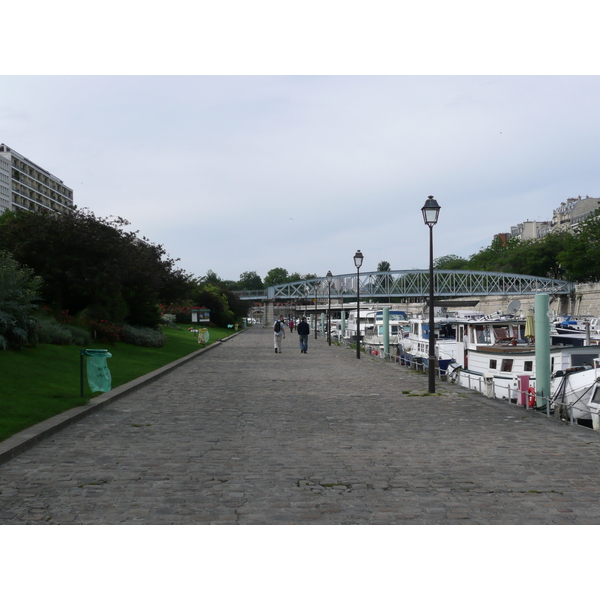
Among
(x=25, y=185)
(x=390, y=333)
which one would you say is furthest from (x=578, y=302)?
(x=25, y=185)

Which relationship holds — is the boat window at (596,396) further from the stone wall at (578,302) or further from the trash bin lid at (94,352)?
the stone wall at (578,302)

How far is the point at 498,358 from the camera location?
66.8 feet

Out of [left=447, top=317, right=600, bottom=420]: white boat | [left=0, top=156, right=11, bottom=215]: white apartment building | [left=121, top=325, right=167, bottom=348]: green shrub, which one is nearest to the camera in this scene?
[left=447, top=317, right=600, bottom=420]: white boat

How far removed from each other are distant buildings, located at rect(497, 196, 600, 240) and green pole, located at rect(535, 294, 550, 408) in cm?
12657

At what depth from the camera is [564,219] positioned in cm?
15912

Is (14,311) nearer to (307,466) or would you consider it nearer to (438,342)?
(307,466)

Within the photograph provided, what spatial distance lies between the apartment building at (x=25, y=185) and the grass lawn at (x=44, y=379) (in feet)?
292

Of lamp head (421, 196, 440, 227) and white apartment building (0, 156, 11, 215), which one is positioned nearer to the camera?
lamp head (421, 196, 440, 227)

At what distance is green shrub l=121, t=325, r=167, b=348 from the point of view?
3073 cm

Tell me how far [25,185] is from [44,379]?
11584cm

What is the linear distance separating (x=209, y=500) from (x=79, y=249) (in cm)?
2439

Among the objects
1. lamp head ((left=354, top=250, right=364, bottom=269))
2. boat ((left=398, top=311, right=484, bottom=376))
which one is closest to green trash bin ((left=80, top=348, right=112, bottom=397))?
boat ((left=398, top=311, right=484, bottom=376))

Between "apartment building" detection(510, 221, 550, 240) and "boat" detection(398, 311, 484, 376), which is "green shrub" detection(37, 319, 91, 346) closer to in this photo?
"boat" detection(398, 311, 484, 376)

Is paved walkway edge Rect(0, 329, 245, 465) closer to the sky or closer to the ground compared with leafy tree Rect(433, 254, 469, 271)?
closer to the ground
